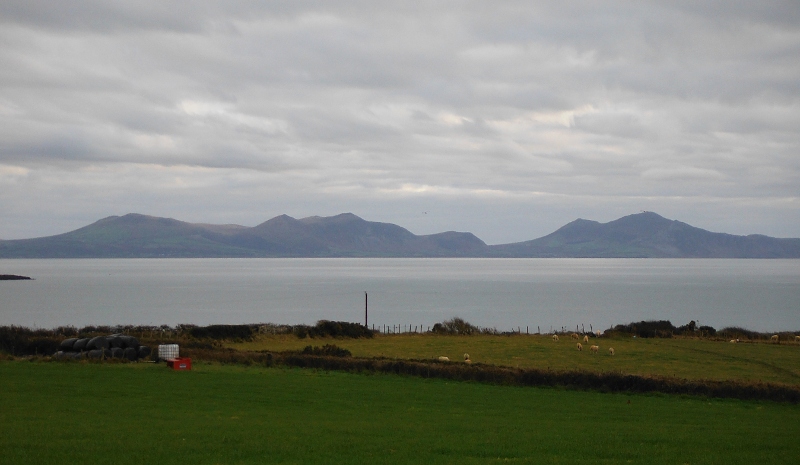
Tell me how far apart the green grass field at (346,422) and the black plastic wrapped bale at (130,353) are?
10.5 feet

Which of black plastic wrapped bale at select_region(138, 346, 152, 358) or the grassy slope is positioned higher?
black plastic wrapped bale at select_region(138, 346, 152, 358)

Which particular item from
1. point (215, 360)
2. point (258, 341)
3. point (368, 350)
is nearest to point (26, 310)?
point (258, 341)

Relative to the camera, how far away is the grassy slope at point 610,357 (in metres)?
35.5

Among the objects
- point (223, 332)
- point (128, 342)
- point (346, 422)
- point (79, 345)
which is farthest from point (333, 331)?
point (346, 422)

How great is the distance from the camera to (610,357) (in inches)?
1634

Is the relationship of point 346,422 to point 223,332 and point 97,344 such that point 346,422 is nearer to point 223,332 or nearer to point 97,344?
point 97,344

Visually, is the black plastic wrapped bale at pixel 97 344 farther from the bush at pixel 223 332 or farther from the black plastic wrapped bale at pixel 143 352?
the bush at pixel 223 332

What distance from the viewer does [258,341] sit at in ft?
172

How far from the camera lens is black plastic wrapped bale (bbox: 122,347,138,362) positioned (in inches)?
1221

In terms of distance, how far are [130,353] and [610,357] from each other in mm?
26415

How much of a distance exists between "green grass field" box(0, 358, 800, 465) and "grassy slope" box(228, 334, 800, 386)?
10.8 m

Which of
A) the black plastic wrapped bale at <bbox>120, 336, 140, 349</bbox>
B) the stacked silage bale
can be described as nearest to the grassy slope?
the black plastic wrapped bale at <bbox>120, 336, 140, 349</bbox>

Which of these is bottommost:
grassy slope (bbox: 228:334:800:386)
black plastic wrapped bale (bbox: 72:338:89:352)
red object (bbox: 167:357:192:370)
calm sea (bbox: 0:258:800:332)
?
grassy slope (bbox: 228:334:800:386)

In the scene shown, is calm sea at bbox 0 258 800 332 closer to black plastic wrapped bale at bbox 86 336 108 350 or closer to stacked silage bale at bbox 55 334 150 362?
stacked silage bale at bbox 55 334 150 362
